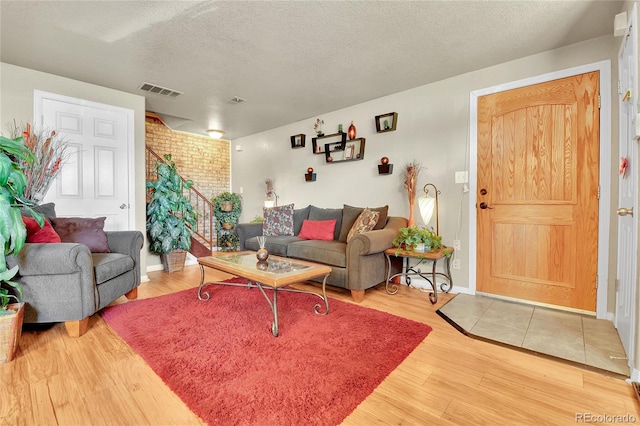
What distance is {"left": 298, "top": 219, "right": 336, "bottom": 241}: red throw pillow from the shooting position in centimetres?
372

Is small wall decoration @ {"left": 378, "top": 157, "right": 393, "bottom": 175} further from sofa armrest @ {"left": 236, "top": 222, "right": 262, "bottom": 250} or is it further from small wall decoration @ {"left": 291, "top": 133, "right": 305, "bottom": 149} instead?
sofa armrest @ {"left": 236, "top": 222, "right": 262, "bottom": 250}

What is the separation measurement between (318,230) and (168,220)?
211 centimetres

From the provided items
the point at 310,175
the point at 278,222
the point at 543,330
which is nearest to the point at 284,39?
the point at 310,175

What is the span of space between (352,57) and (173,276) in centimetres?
339

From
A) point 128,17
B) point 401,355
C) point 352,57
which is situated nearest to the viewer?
point 401,355

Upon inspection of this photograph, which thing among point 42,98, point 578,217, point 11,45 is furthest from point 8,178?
point 578,217

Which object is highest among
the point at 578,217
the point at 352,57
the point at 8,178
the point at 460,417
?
the point at 352,57

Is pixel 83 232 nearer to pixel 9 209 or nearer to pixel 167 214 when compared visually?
pixel 9 209

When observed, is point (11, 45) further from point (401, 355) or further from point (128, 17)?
point (401, 355)

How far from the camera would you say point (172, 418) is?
126cm

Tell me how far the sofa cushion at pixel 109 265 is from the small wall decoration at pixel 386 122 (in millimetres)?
3106

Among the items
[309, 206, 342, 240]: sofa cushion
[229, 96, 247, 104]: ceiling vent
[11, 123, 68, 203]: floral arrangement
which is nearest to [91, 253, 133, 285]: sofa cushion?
[11, 123, 68, 203]: floral arrangement

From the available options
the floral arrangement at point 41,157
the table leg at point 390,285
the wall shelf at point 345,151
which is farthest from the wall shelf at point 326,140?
the floral arrangement at point 41,157

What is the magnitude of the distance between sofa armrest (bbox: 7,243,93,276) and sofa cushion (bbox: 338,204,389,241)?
99.1 inches
